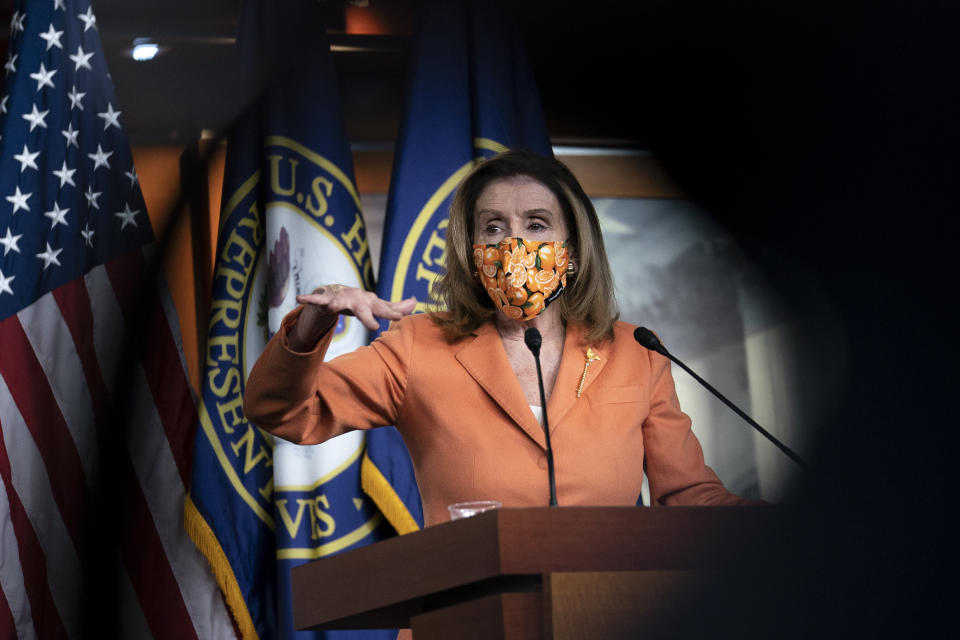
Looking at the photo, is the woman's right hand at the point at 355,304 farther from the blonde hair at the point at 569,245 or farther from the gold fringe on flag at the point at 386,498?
the gold fringe on flag at the point at 386,498

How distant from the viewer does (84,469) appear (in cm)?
269

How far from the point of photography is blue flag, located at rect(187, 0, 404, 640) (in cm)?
282

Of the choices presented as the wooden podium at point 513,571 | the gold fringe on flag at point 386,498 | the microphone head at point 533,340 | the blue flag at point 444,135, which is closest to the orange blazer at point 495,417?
the microphone head at point 533,340

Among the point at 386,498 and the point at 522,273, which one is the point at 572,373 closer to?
the point at 522,273

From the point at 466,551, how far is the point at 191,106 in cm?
72

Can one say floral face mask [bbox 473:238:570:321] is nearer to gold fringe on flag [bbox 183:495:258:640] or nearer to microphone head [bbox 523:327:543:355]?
microphone head [bbox 523:327:543:355]

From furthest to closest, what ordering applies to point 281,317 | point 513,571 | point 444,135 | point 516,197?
1. point 444,135
2. point 281,317
3. point 516,197
4. point 513,571

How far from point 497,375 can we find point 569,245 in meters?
0.35

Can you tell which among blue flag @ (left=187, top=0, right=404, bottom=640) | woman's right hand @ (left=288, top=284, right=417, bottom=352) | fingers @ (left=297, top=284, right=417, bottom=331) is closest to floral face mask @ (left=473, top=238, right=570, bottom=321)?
woman's right hand @ (left=288, top=284, right=417, bottom=352)

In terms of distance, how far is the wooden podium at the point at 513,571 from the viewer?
0.89 m

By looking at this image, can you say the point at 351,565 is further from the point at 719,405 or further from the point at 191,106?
the point at 719,405

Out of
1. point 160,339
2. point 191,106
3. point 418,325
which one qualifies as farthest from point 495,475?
point 160,339

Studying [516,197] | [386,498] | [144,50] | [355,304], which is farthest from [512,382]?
[144,50]

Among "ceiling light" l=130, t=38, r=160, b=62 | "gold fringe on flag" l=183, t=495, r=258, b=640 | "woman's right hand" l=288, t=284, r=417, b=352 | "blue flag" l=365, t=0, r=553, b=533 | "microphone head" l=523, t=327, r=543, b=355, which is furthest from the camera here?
"blue flag" l=365, t=0, r=553, b=533
